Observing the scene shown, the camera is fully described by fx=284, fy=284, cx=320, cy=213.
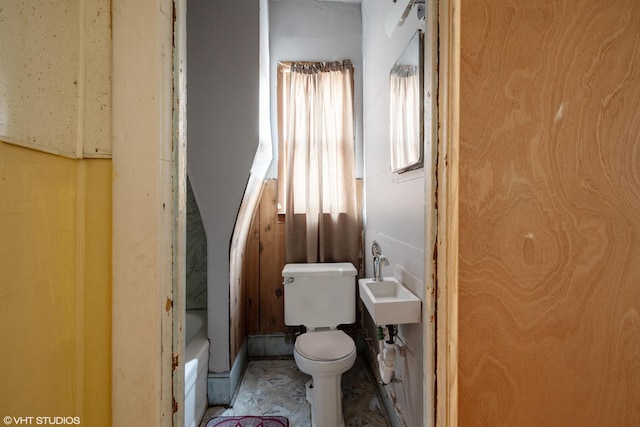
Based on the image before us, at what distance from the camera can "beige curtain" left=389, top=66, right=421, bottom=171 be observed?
1.22m

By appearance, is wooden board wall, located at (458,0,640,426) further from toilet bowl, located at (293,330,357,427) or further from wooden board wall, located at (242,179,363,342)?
wooden board wall, located at (242,179,363,342)

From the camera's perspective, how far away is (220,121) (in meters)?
1.74

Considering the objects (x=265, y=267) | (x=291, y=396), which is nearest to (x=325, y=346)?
(x=291, y=396)

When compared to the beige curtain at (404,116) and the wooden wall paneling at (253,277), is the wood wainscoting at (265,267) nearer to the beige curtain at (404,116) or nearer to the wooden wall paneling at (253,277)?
the wooden wall paneling at (253,277)

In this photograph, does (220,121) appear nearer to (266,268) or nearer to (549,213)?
(266,268)

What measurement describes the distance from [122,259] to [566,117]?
42.0 inches

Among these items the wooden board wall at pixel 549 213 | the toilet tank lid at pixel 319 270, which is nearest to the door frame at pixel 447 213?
the wooden board wall at pixel 549 213

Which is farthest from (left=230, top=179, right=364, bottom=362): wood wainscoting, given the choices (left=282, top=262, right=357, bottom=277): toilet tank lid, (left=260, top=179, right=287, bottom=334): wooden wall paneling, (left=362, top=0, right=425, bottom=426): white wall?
(left=362, top=0, right=425, bottom=426): white wall

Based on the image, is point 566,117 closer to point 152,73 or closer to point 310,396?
point 152,73

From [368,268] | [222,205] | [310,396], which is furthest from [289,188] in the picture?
[310,396]

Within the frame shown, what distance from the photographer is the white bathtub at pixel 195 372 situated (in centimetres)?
145

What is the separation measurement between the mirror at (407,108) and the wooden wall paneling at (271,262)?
1.13m
